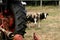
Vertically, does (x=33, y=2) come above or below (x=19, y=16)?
below

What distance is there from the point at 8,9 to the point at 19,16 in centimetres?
32

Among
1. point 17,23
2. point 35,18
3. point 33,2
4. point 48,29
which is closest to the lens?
point 17,23

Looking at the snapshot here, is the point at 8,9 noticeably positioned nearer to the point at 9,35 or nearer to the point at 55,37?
the point at 9,35

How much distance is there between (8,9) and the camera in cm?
495

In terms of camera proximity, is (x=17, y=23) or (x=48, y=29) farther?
(x=48, y=29)

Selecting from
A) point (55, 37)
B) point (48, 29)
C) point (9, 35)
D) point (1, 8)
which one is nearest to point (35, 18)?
point (48, 29)

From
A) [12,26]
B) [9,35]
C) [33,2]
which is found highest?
[9,35]

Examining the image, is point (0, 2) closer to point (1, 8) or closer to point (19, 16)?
point (1, 8)

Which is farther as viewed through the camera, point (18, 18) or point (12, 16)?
point (12, 16)

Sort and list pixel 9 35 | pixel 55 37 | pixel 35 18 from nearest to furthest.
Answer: pixel 9 35 → pixel 55 37 → pixel 35 18

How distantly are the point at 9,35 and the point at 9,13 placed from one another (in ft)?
5.76

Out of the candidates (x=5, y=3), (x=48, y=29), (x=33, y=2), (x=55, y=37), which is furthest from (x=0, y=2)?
(x=33, y=2)

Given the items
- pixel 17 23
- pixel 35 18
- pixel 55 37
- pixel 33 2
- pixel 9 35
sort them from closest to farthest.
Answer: pixel 9 35 → pixel 17 23 → pixel 55 37 → pixel 35 18 → pixel 33 2

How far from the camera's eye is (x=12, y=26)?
4.89 meters
